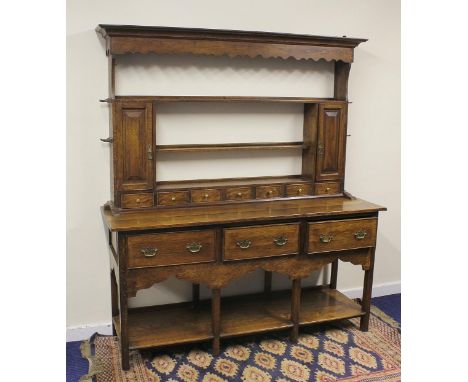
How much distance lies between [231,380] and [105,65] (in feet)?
5.16

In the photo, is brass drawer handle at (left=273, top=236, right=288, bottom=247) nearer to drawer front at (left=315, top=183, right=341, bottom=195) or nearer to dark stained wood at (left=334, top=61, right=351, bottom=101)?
drawer front at (left=315, top=183, right=341, bottom=195)

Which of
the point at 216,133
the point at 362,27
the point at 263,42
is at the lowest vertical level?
the point at 216,133

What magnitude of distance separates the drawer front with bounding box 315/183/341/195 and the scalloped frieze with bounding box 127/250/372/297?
37 centimetres

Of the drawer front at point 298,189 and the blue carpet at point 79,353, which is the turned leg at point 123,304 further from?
the drawer front at point 298,189

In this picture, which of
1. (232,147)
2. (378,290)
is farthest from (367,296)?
(232,147)

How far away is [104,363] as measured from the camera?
2.24 m

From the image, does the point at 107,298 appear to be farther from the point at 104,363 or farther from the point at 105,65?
the point at 105,65

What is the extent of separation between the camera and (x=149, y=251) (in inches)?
81.1

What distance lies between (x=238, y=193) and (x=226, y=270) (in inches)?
17.2

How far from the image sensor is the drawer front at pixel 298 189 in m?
2.54

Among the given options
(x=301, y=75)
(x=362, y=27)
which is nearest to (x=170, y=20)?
(x=301, y=75)

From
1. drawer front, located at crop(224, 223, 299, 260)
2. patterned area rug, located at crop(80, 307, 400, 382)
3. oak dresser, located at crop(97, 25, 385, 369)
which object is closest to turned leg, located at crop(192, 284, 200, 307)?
oak dresser, located at crop(97, 25, 385, 369)

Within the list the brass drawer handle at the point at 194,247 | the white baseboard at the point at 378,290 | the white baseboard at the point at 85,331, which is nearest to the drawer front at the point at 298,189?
the brass drawer handle at the point at 194,247

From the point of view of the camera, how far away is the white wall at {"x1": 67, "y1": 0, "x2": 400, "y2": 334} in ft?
7.50
